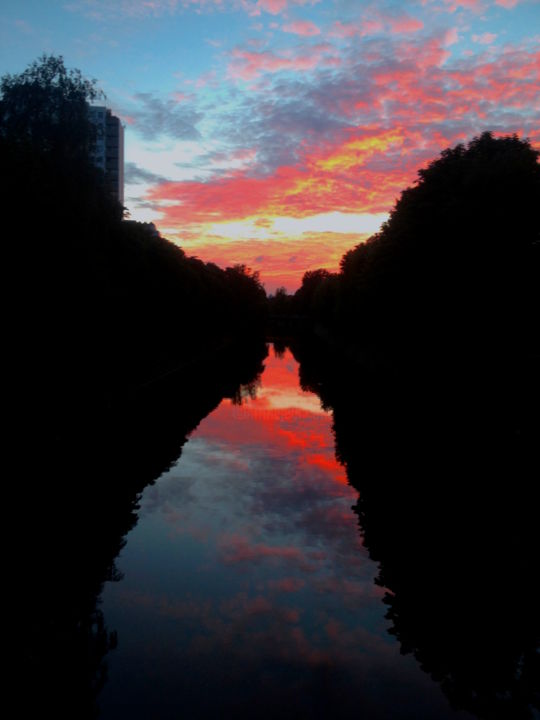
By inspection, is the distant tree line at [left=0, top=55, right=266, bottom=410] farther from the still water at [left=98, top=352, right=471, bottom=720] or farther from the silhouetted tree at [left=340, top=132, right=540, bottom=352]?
the silhouetted tree at [left=340, top=132, right=540, bottom=352]

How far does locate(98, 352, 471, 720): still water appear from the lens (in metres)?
9.07

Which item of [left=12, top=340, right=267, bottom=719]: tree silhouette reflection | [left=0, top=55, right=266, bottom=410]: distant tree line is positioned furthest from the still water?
[left=0, top=55, right=266, bottom=410]: distant tree line

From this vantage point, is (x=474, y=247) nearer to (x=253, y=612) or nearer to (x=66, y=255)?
(x=66, y=255)

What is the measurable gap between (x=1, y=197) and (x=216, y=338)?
74.6 meters

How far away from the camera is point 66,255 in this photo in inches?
958

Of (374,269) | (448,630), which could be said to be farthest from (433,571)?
(374,269)

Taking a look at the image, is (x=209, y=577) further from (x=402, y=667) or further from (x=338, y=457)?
(x=338, y=457)

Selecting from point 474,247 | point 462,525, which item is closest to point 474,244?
point 474,247

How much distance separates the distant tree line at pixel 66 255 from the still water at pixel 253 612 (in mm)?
8393

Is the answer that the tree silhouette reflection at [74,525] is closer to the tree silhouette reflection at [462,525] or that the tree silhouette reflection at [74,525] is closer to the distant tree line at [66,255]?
the distant tree line at [66,255]

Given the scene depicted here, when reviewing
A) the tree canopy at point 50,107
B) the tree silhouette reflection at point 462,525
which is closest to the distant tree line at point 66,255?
the tree canopy at point 50,107

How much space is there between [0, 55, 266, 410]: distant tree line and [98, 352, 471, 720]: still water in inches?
330

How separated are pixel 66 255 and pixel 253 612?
17.7 metres

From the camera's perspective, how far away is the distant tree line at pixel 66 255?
71.6 feet
